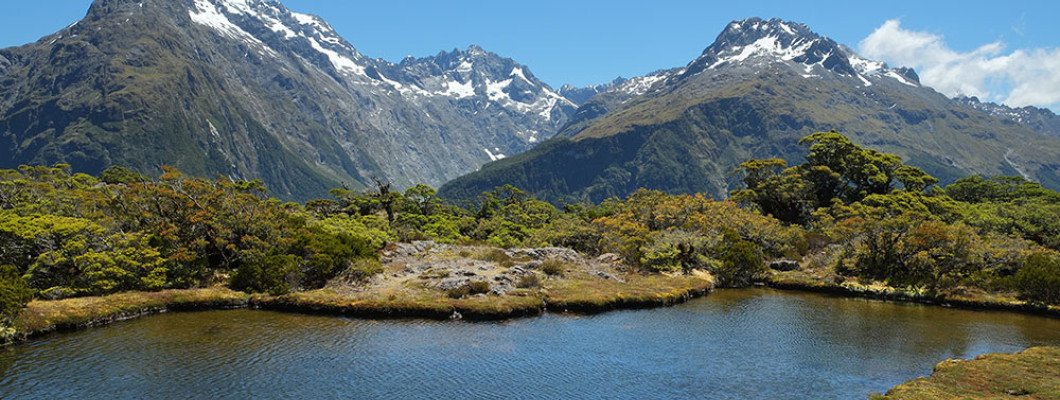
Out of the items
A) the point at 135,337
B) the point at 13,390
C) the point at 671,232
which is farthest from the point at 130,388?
the point at 671,232

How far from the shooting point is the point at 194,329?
5312cm

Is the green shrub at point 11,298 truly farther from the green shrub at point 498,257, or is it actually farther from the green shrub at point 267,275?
the green shrub at point 498,257

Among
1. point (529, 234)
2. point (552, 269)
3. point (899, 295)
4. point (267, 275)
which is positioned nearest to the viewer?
point (267, 275)

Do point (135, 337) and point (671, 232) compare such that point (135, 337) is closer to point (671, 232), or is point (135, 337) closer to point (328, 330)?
point (328, 330)

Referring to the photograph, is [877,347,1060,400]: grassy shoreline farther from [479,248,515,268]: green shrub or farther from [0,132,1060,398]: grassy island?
[479,248,515,268]: green shrub

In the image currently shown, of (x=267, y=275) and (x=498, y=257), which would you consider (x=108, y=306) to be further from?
(x=498, y=257)

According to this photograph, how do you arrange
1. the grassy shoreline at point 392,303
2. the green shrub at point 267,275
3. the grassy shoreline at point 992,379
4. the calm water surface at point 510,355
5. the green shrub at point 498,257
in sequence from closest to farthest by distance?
the grassy shoreline at point 992,379, the calm water surface at point 510,355, the grassy shoreline at point 392,303, the green shrub at point 267,275, the green shrub at point 498,257

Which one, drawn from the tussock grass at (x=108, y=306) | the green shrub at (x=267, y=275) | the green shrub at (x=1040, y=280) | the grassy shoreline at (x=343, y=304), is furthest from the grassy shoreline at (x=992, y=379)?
the tussock grass at (x=108, y=306)

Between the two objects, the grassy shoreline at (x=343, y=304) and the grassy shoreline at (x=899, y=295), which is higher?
the grassy shoreline at (x=899, y=295)

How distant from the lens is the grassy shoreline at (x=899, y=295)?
229 ft

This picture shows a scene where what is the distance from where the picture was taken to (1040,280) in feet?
228

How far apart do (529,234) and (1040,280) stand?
71512 mm

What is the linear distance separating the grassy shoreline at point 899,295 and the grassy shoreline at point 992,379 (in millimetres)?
25316

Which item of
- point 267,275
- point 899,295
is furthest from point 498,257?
point 899,295
